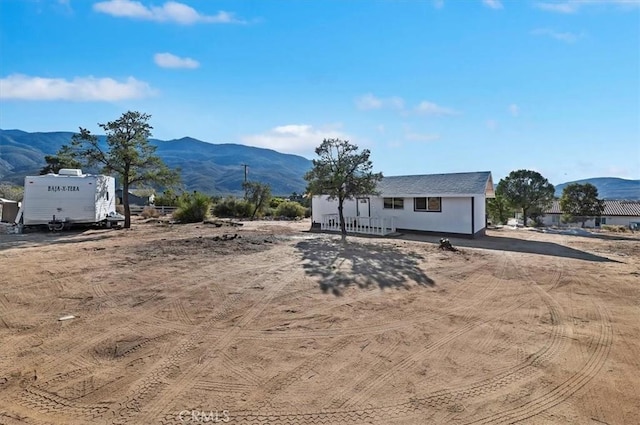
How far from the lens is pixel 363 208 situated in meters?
18.0

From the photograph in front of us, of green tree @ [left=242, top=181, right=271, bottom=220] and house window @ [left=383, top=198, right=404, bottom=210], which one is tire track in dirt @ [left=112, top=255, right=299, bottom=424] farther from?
green tree @ [left=242, top=181, right=271, bottom=220]

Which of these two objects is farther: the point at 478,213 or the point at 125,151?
the point at 125,151

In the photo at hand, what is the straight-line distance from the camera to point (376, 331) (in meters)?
4.69

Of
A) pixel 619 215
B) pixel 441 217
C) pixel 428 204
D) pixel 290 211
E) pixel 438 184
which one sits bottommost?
A: pixel 619 215

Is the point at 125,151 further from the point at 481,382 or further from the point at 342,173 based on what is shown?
the point at 481,382

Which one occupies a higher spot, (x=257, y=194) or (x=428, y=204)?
(x=257, y=194)

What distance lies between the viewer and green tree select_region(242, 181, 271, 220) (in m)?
26.6

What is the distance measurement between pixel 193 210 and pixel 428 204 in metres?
14.0

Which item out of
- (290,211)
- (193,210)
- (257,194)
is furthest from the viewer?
(290,211)

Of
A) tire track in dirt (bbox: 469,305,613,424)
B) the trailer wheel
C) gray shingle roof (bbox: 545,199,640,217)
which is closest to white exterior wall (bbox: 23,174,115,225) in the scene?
the trailer wheel

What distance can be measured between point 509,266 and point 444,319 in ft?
15.4

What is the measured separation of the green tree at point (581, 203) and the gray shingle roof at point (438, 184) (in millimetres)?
24024

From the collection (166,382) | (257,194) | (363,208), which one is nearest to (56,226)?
(257,194)

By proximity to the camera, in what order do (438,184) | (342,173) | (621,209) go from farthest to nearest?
(621,209), (438,184), (342,173)
